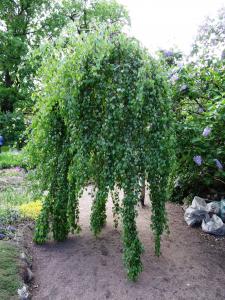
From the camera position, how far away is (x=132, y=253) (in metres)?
2.97

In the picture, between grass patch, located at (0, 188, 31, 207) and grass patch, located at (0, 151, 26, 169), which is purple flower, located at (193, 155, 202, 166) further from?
grass patch, located at (0, 151, 26, 169)

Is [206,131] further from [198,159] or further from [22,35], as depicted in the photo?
[22,35]

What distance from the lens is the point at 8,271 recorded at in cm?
301

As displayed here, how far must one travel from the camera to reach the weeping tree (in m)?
2.83

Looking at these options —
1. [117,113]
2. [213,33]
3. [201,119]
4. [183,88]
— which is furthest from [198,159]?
[213,33]

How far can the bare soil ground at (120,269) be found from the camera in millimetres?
3037

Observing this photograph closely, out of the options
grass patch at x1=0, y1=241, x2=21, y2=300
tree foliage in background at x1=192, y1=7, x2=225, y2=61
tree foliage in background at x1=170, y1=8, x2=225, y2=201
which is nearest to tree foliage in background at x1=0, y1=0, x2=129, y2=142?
tree foliage in background at x1=192, y1=7, x2=225, y2=61

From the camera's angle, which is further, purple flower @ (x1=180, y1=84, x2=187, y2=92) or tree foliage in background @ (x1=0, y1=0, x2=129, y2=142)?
tree foliage in background @ (x1=0, y1=0, x2=129, y2=142)

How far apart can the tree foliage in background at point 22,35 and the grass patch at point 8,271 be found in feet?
24.7

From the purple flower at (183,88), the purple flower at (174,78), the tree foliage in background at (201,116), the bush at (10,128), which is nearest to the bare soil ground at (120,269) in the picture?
the tree foliage in background at (201,116)

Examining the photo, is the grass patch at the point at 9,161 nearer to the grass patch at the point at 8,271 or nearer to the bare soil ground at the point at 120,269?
the bare soil ground at the point at 120,269

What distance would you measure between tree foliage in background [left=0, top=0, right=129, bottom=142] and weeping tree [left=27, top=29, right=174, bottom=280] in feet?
25.9

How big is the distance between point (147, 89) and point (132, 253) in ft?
5.05

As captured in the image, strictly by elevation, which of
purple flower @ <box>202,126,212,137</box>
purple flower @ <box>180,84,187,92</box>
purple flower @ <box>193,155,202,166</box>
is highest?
purple flower @ <box>180,84,187,92</box>
